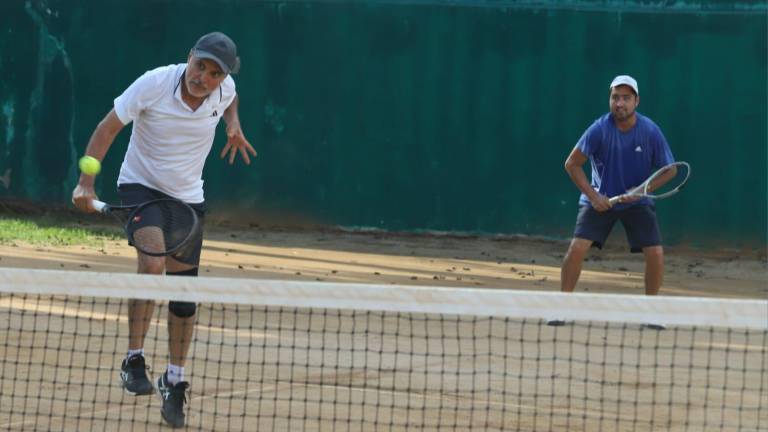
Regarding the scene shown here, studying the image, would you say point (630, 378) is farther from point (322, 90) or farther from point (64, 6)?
point (64, 6)

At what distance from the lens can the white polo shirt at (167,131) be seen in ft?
17.6

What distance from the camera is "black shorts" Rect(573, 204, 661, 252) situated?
7.71 meters

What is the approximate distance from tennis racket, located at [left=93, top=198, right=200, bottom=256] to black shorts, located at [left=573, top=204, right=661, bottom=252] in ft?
9.73

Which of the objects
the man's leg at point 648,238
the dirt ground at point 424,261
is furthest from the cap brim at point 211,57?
the dirt ground at point 424,261

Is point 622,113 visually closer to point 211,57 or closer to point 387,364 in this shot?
point 387,364

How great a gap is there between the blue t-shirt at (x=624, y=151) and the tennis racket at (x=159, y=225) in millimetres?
2985

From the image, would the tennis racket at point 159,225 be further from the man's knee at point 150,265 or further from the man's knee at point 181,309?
the man's knee at point 181,309

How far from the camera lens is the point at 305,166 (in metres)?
12.9

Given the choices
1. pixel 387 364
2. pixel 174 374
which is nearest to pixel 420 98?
pixel 387 364

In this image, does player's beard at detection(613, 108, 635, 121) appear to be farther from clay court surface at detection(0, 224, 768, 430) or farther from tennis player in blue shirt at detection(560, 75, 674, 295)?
clay court surface at detection(0, 224, 768, 430)

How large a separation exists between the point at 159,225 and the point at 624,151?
3.26 m

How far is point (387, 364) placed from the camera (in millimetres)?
6363

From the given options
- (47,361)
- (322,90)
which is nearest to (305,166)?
(322,90)

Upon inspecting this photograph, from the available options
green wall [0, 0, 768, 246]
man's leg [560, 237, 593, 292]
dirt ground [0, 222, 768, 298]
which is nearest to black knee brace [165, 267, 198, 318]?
man's leg [560, 237, 593, 292]
